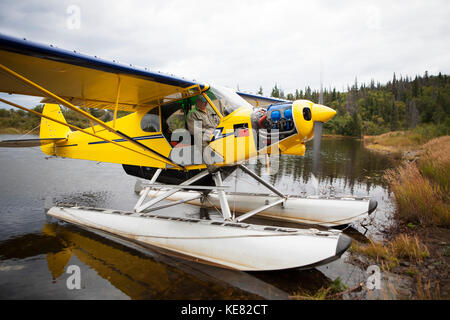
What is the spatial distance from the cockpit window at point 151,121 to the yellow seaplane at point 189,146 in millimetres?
22

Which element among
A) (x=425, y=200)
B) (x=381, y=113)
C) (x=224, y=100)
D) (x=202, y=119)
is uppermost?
(x=381, y=113)

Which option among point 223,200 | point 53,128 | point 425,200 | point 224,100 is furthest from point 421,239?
point 53,128

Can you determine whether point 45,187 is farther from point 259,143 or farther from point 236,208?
point 259,143

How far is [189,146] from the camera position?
4.91 meters

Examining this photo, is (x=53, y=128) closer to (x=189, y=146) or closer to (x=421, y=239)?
(x=189, y=146)

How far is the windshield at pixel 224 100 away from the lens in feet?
14.6

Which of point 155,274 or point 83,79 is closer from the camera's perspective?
point 155,274

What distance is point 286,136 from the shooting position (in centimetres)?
395

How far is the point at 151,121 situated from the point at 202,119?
1357mm

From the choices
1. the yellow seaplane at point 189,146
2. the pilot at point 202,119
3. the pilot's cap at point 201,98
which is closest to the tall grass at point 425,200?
the yellow seaplane at point 189,146

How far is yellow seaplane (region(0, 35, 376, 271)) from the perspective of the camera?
3.46 metres

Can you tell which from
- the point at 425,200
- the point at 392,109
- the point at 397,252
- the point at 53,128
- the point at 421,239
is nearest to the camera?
the point at 397,252

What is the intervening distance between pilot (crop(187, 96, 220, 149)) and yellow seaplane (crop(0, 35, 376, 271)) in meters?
0.04
